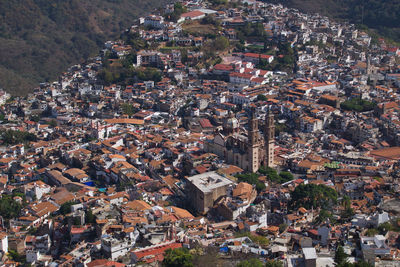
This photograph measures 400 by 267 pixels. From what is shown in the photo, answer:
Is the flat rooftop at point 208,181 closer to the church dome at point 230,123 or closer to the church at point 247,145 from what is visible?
the church at point 247,145

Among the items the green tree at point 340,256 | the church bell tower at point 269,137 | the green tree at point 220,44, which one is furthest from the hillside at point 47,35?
the green tree at point 340,256

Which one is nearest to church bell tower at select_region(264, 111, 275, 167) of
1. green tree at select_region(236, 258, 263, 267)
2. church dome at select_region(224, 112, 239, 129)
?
church dome at select_region(224, 112, 239, 129)

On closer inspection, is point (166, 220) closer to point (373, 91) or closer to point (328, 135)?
point (328, 135)

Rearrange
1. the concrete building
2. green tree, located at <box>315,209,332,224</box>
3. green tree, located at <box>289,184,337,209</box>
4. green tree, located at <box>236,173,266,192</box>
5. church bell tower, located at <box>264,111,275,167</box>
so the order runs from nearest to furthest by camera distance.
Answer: green tree, located at <box>315,209,332,224</box>
green tree, located at <box>289,184,337,209</box>
the concrete building
green tree, located at <box>236,173,266,192</box>
church bell tower, located at <box>264,111,275,167</box>

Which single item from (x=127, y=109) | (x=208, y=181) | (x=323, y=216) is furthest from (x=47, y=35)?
(x=323, y=216)

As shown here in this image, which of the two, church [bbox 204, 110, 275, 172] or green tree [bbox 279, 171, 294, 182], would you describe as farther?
church [bbox 204, 110, 275, 172]

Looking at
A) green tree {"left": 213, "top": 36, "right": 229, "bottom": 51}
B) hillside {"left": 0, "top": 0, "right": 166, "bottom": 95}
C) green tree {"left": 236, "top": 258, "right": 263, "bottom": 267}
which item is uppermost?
green tree {"left": 213, "top": 36, "right": 229, "bottom": 51}

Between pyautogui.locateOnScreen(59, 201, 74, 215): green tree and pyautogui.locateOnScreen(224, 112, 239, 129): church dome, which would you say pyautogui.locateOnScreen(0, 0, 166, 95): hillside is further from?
pyautogui.locateOnScreen(59, 201, 74, 215): green tree

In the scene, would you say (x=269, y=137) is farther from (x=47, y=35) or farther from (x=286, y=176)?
(x=47, y=35)
